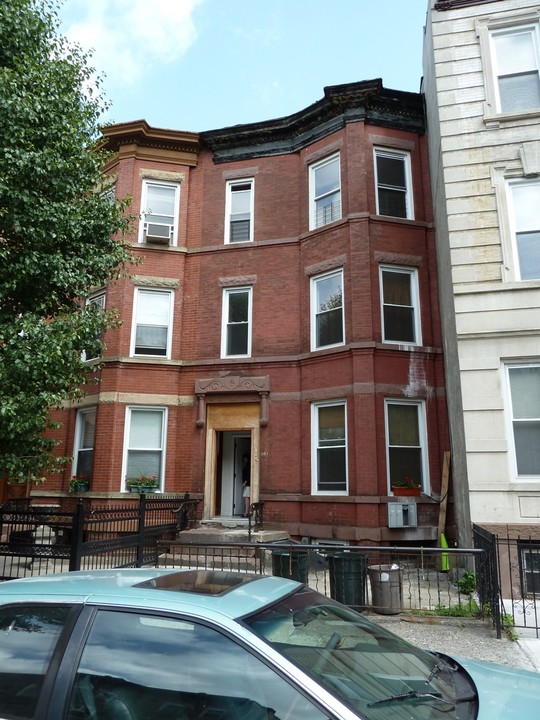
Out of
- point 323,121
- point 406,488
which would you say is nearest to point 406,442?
point 406,488

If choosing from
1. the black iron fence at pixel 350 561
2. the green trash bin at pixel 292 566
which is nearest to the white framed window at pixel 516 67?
the black iron fence at pixel 350 561

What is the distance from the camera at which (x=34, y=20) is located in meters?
10.1

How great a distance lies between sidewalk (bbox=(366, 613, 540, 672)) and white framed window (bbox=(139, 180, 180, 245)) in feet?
39.9

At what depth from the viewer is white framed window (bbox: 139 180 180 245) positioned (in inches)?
645

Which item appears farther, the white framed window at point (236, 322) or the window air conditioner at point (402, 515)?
the white framed window at point (236, 322)

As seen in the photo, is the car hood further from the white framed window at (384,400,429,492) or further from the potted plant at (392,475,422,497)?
the white framed window at (384,400,429,492)

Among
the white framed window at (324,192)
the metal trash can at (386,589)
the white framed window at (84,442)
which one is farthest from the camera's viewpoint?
the white framed window at (84,442)

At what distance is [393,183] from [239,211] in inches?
179

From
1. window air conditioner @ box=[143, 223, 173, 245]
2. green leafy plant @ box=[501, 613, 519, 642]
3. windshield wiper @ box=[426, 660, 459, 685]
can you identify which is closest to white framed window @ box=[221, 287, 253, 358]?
window air conditioner @ box=[143, 223, 173, 245]

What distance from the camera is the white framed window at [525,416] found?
32.0 feet

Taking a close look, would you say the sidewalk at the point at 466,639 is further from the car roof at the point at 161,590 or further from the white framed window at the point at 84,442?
the white framed window at the point at 84,442

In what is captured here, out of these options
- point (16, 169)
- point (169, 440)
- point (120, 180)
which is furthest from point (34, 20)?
point (169, 440)

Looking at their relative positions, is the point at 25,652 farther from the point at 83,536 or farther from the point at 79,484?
the point at 79,484

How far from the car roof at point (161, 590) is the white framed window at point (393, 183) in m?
13.0
